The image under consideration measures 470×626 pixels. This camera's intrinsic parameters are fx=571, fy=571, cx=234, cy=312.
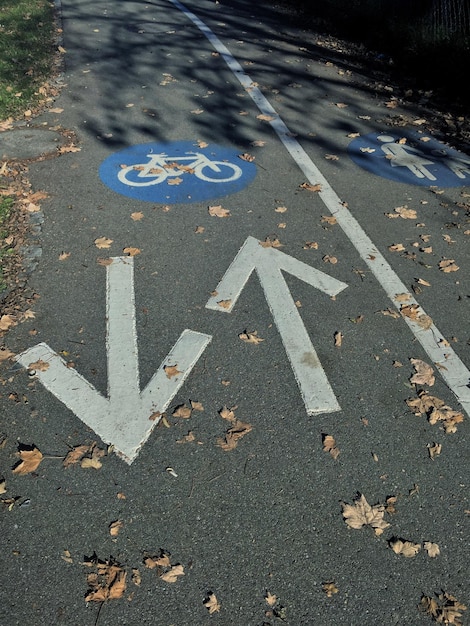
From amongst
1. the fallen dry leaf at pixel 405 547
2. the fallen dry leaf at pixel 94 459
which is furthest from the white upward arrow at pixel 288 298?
the fallen dry leaf at pixel 94 459

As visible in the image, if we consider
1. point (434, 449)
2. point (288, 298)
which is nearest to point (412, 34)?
point (288, 298)

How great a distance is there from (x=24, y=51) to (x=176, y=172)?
19.2 feet

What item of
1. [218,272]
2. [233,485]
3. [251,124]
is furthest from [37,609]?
[251,124]

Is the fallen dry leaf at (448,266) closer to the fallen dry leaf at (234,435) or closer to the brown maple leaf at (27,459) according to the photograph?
the fallen dry leaf at (234,435)

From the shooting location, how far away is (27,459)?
137 inches

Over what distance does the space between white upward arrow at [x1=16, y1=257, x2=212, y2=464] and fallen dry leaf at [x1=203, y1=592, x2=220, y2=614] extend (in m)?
0.96

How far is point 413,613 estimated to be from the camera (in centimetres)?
281

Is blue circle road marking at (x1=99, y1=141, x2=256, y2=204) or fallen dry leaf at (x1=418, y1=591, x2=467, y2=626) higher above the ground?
blue circle road marking at (x1=99, y1=141, x2=256, y2=204)

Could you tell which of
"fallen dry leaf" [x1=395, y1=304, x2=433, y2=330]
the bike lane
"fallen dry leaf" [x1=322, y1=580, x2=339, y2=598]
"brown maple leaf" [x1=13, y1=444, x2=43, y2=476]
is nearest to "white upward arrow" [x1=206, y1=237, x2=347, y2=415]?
the bike lane

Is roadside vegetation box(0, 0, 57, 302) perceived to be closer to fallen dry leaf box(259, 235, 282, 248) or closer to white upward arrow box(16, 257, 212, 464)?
white upward arrow box(16, 257, 212, 464)

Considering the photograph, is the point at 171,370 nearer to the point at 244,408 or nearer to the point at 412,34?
the point at 244,408

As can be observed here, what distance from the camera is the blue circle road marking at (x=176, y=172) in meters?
→ 6.51

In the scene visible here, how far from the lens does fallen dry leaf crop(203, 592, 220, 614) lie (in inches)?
110

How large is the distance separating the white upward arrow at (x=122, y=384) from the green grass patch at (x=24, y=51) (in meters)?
5.26
